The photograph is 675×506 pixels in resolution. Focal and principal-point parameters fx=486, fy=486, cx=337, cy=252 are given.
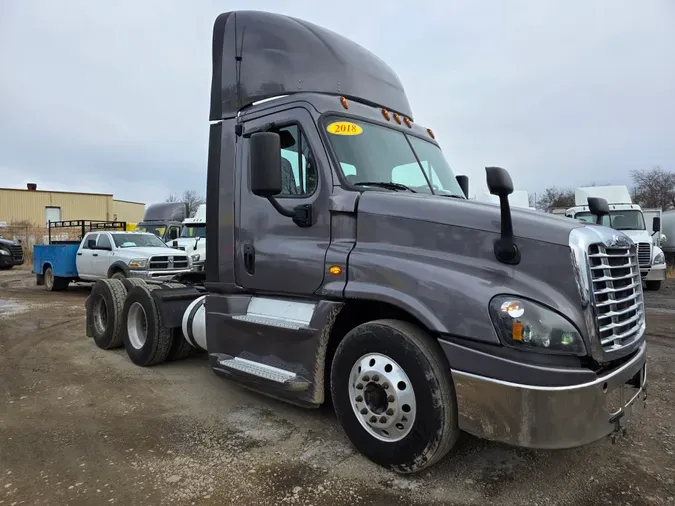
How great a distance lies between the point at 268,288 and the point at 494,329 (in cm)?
195

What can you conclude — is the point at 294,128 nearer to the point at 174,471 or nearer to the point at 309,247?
the point at 309,247

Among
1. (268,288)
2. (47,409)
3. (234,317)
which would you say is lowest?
(47,409)

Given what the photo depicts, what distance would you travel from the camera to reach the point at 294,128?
388 centimetres

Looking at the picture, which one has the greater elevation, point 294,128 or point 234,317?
point 294,128

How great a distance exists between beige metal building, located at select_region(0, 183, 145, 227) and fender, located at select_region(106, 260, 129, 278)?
41476 mm

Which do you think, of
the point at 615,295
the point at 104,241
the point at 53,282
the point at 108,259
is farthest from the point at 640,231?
the point at 53,282

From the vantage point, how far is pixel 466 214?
3080 millimetres

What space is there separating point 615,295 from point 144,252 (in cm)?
1182

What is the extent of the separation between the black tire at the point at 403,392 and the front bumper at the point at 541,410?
4.5 inches

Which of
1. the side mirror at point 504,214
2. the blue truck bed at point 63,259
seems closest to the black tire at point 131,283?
the side mirror at point 504,214

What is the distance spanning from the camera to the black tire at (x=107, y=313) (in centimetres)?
649

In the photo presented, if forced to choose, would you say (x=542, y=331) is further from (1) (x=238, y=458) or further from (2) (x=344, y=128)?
(1) (x=238, y=458)

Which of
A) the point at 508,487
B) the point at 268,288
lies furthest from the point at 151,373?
the point at 508,487

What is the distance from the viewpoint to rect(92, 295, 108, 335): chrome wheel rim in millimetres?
6864
